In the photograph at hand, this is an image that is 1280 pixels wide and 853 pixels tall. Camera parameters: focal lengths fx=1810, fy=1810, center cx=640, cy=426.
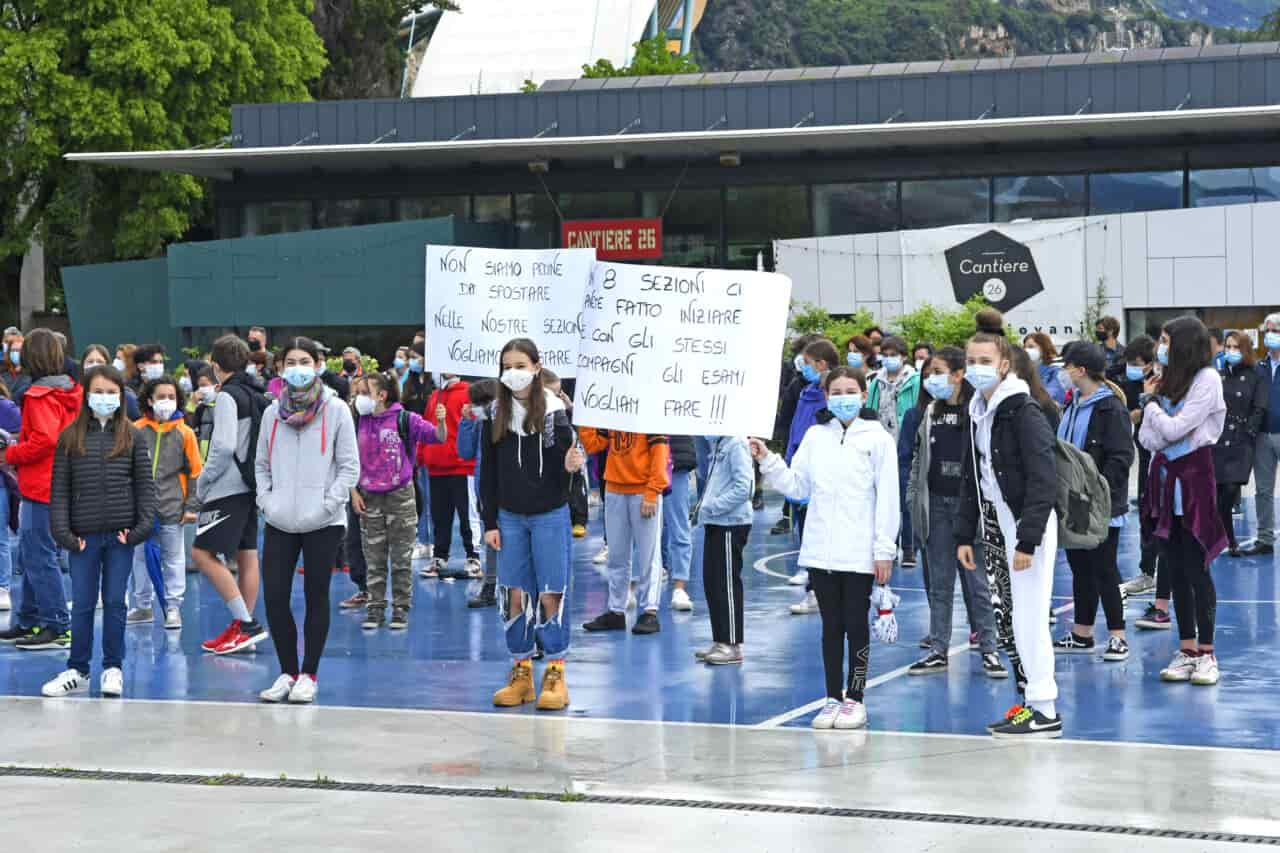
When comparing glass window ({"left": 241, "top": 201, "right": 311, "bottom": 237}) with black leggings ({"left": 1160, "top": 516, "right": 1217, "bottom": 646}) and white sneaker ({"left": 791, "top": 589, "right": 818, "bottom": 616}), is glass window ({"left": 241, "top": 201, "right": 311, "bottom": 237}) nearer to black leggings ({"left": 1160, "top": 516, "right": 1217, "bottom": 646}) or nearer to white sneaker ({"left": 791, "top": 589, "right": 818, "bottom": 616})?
white sneaker ({"left": 791, "top": 589, "right": 818, "bottom": 616})

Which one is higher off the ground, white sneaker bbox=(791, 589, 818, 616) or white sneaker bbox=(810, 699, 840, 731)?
white sneaker bbox=(791, 589, 818, 616)

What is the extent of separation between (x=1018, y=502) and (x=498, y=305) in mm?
3794

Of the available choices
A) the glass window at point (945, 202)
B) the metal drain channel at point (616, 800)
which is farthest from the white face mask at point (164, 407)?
the glass window at point (945, 202)

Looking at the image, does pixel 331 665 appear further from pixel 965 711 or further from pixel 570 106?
pixel 570 106

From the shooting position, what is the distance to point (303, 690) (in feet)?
32.5

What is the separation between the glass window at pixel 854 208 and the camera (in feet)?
97.5

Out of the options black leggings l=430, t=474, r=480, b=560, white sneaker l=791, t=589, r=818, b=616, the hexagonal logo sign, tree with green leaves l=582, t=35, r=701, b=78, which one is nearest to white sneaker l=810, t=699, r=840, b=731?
white sneaker l=791, t=589, r=818, b=616

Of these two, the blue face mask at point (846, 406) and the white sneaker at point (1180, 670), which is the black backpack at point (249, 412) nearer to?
the blue face mask at point (846, 406)

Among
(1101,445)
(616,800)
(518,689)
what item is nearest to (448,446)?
(518,689)

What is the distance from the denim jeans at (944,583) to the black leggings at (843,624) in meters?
1.45

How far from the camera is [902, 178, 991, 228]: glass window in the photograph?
29125 mm

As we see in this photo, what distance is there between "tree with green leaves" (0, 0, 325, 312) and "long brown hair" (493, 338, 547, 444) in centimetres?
3058

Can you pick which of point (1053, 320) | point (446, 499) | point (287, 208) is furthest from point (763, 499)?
point (287, 208)

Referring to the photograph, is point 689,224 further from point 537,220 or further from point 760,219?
point 537,220
